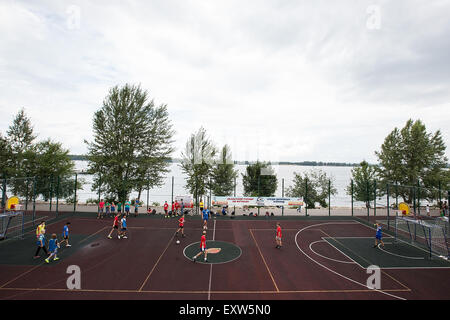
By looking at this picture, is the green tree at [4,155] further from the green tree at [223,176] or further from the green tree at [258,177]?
the green tree at [258,177]

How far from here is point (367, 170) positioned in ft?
116

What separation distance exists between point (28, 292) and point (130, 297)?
481 centimetres

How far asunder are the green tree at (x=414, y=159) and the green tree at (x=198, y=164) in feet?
86.1

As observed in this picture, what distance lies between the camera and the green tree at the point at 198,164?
3216 centimetres

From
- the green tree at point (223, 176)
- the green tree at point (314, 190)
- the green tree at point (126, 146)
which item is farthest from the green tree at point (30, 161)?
the green tree at point (314, 190)

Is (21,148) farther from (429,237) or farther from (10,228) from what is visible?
(429,237)

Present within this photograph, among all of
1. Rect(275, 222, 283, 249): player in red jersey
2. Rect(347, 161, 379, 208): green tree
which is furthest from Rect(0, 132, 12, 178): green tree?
Rect(347, 161, 379, 208): green tree

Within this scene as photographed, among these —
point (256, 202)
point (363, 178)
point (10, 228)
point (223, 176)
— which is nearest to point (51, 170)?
point (10, 228)

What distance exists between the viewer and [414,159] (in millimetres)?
31078

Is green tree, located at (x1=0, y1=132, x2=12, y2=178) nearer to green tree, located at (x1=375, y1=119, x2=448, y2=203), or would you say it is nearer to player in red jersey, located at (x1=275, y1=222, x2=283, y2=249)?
player in red jersey, located at (x1=275, y1=222, x2=283, y2=249)

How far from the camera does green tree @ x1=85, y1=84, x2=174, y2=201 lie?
90.5 ft

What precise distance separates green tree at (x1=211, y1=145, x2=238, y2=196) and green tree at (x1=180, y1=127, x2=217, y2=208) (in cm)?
126
